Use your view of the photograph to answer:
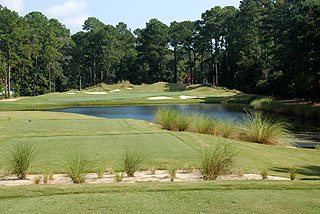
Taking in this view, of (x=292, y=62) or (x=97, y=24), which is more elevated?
(x=97, y=24)

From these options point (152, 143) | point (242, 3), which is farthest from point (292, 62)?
point (242, 3)

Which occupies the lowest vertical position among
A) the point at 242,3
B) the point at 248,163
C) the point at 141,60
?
the point at 248,163

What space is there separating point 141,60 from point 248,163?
78293 mm

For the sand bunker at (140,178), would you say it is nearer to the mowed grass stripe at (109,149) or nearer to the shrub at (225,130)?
the mowed grass stripe at (109,149)

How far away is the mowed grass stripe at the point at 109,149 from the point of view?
889 centimetres

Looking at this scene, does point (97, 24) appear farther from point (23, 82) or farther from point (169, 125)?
point (169, 125)

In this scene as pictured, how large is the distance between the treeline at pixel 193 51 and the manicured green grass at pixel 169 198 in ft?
93.5

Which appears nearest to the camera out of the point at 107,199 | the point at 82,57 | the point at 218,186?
the point at 107,199

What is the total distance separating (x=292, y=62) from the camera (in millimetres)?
36875

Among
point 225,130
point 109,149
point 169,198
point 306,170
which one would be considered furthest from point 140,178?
point 225,130

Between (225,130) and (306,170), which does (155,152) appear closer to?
(306,170)

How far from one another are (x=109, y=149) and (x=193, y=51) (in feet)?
231

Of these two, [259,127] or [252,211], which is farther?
[259,127]

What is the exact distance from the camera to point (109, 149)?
1047cm
